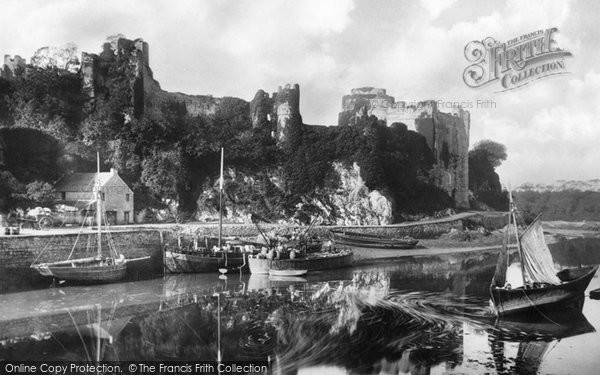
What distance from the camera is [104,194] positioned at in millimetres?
33625

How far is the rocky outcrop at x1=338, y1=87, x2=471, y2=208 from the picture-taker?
57125 millimetres

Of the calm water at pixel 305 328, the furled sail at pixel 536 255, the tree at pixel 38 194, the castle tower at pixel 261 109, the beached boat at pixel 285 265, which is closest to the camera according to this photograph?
the calm water at pixel 305 328

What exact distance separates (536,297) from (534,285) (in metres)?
1.29

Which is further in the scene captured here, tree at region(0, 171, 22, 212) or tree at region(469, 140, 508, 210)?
tree at region(469, 140, 508, 210)

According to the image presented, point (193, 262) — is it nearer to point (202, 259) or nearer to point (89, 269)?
point (202, 259)

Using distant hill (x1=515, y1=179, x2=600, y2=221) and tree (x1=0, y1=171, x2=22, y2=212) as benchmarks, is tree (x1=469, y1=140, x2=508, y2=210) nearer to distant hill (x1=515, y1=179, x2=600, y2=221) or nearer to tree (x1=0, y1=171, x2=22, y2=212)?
distant hill (x1=515, y1=179, x2=600, y2=221)

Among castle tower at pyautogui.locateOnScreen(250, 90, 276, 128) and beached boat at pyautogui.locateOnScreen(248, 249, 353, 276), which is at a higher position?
castle tower at pyautogui.locateOnScreen(250, 90, 276, 128)

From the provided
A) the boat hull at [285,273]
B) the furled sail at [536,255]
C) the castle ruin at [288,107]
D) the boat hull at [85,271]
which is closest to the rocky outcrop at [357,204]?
the castle ruin at [288,107]

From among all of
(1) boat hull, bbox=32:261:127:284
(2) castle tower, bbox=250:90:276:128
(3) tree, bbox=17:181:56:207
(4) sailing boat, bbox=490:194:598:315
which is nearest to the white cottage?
(3) tree, bbox=17:181:56:207

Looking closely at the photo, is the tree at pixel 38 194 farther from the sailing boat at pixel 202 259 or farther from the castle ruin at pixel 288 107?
the castle ruin at pixel 288 107

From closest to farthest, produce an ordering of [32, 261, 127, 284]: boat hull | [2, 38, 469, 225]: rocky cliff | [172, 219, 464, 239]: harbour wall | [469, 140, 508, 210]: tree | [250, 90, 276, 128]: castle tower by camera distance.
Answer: [32, 261, 127, 284]: boat hull → [172, 219, 464, 239]: harbour wall → [2, 38, 469, 225]: rocky cliff → [250, 90, 276, 128]: castle tower → [469, 140, 508, 210]: tree

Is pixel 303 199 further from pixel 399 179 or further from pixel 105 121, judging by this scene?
pixel 105 121

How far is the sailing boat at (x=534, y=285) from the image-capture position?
18.7 m

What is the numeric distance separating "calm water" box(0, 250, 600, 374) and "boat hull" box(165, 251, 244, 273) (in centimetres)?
213
